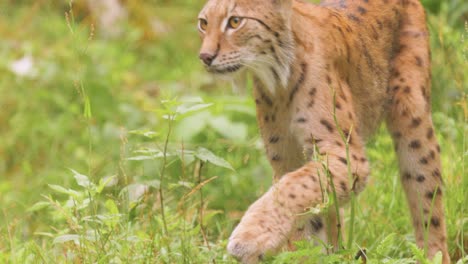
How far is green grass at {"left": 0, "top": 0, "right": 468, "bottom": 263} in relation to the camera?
4.58 metres

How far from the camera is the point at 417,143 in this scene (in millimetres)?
5348

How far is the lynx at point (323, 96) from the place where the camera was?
4211 mm

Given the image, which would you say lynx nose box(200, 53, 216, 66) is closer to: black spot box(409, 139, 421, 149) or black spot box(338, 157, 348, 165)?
black spot box(338, 157, 348, 165)

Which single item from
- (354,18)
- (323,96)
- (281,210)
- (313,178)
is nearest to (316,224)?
(323,96)

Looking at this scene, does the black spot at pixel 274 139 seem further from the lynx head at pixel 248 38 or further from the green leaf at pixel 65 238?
the green leaf at pixel 65 238

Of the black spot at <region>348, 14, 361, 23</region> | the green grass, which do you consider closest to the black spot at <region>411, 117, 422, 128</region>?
the green grass

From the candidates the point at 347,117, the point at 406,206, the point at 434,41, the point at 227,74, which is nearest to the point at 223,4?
the point at 227,74

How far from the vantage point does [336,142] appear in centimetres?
466

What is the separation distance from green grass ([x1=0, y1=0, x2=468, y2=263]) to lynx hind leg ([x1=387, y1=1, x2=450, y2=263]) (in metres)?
0.13

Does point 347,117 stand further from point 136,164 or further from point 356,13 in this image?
point 136,164

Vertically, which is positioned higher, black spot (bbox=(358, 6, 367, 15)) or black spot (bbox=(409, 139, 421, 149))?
black spot (bbox=(358, 6, 367, 15))

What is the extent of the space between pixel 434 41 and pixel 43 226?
10.7 feet

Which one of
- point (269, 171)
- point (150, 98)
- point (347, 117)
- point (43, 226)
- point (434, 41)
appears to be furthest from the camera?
point (150, 98)

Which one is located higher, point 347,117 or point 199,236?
point 347,117
